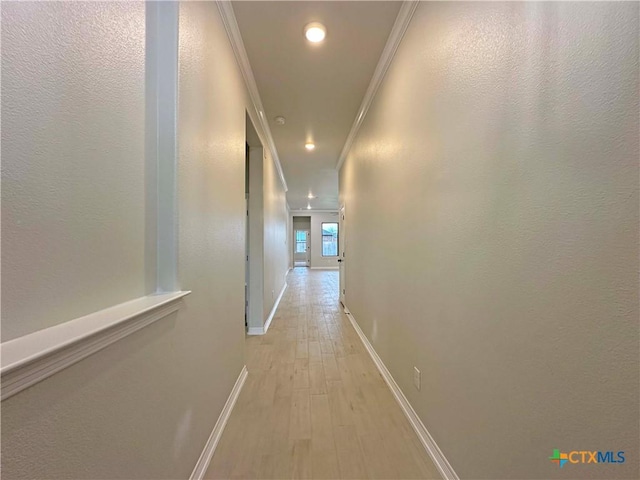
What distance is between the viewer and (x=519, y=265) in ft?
2.96

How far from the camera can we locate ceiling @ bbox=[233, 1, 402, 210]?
1.78 meters

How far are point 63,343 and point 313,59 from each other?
8.12 feet

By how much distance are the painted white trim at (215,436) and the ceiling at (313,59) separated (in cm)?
267

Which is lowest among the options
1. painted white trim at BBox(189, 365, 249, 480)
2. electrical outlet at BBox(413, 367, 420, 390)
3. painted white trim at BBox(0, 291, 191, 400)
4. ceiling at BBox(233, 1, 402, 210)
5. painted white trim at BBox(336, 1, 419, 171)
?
painted white trim at BBox(189, 365, 249, 480)

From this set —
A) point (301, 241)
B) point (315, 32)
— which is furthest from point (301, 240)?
point (315, 32)

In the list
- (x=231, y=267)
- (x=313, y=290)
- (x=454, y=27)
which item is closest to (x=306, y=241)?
(x=313, y=290)

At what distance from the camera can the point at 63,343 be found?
0.55m

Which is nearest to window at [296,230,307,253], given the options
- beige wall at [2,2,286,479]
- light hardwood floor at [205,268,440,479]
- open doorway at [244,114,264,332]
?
open doorway at [244,114,264,332]

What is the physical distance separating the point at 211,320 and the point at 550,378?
1.53 meters

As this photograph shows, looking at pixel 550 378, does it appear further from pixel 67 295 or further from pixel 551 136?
pixel 67 295

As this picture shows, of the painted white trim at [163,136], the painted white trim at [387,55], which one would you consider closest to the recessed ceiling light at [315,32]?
the painted white trim at [387,55]

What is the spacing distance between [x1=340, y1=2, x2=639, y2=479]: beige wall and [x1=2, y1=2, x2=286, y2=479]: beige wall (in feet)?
4.12

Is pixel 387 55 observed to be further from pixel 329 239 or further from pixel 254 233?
pixel 329 239

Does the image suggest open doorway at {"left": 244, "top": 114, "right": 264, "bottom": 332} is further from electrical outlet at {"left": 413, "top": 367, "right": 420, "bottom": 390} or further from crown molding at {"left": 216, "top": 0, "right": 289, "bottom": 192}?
electrical outlet at {"left": 413, "top": 367, "right": 420, "bottom": 390}
